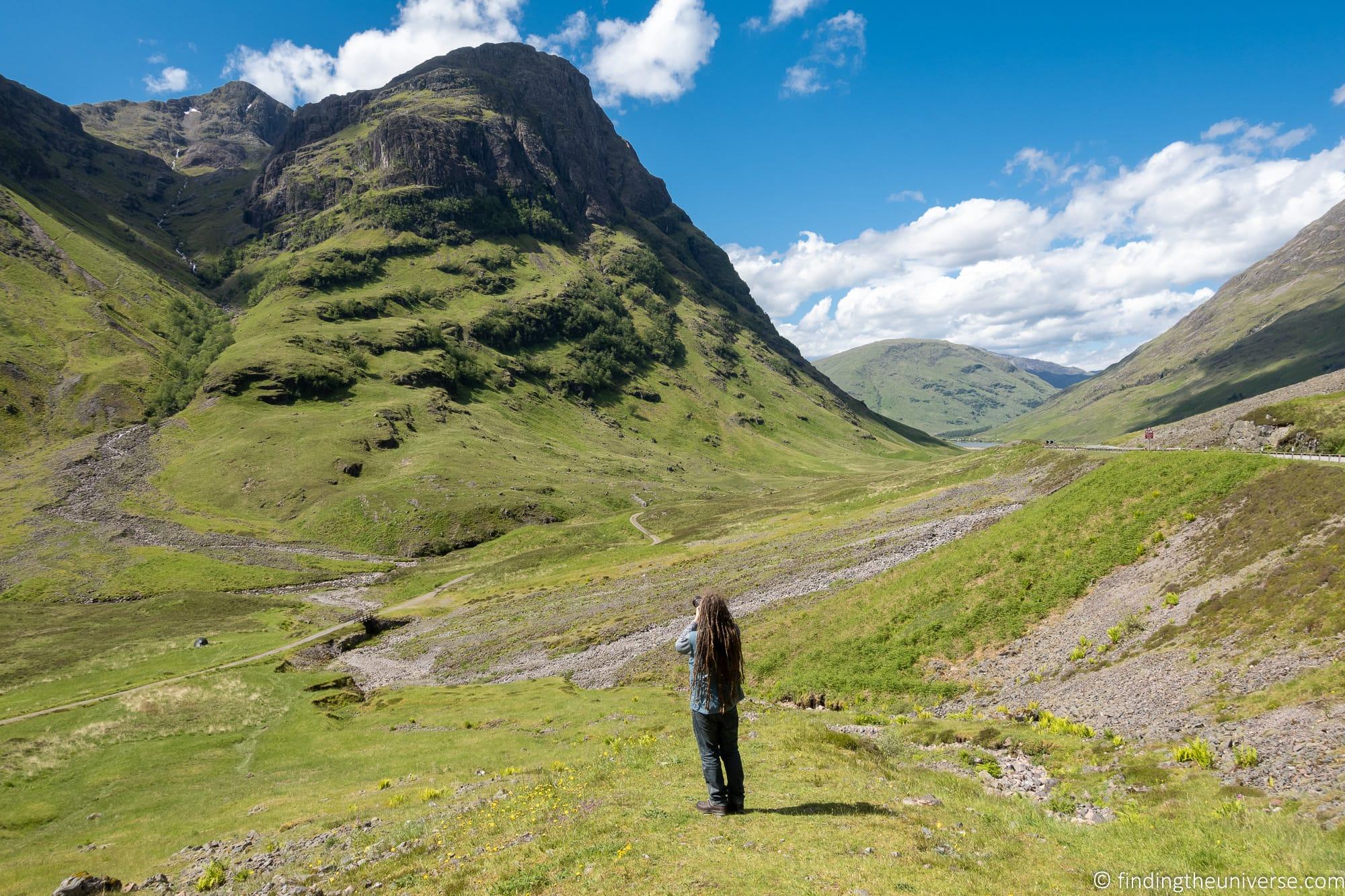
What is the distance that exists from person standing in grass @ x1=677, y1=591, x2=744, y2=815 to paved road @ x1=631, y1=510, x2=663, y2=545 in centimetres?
10142

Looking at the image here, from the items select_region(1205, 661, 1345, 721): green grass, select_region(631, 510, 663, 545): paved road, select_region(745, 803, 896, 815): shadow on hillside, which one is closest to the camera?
select_region(745, 803, 896, 815): shadow on hillside

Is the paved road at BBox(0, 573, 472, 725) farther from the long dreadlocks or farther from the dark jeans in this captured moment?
the long dreadlocks

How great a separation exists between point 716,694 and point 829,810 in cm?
414

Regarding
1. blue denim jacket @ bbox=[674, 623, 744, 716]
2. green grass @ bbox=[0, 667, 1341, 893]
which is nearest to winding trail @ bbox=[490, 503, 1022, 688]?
green grass @ bbox=[0, 667, 1341, 893]

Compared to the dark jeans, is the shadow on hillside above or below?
below

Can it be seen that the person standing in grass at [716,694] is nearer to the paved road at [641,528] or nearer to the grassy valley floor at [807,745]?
the grassy valley floor at [807,745]

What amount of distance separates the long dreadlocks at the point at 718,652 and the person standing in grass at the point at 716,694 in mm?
15

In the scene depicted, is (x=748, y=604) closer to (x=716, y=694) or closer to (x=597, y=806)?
(x=597, y=806)

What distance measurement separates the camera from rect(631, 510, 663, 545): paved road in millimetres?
123188

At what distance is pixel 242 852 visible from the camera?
19.2 metres

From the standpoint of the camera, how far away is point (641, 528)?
5591 inches

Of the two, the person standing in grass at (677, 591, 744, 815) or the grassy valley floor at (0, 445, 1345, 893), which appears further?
the person standing in grass at (677, 591, 744, 815)

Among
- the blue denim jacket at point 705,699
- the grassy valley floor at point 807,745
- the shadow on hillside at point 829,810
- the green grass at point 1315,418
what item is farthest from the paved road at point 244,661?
the green grass at point 1315,418

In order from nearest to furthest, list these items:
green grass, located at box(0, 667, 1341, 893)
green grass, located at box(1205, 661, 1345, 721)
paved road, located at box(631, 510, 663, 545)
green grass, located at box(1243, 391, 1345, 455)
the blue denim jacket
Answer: green grass, located at box(0, 667, 1341, 893), the blue denim jacket, green grass, located at box(1205, 661, 1345, 721), green grass, located at box(1243, 391, 1345, 455), paved road, located at box(631, 510, 663, 545)
